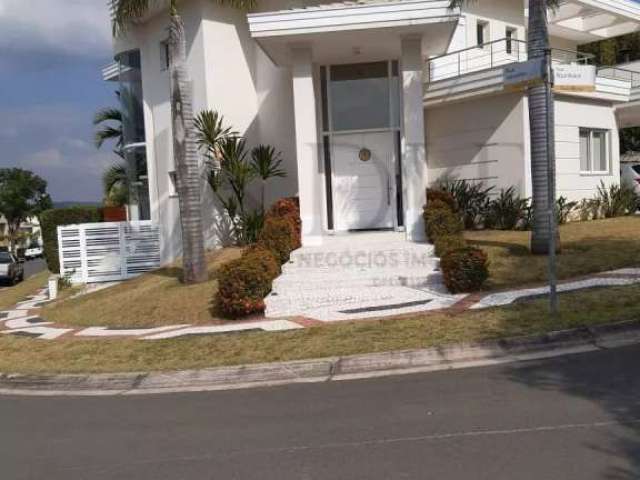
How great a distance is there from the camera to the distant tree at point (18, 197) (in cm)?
7412

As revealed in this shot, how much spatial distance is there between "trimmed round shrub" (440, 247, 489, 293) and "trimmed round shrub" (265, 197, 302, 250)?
4.09m

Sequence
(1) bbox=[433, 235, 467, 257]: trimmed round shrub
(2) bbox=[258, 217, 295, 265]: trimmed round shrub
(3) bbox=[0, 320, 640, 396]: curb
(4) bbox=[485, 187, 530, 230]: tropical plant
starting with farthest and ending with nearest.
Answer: (4) bbox=[485, 187, 530, 230]: tropical plant → (2) bbox=[258, 217, 295, 265]: trimmed round shrub → (1) bbox=[433, 235, 467, 257]: trimmed round shrub → (3) bbox=[0, 320, 640, 396]: curb

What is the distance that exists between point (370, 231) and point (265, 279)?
5.08m

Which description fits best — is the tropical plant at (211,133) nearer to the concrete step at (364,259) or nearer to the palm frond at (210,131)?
the palm frond at (210,131)

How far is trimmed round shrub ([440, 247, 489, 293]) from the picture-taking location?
1041cm

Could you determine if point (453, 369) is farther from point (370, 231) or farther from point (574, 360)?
point (370, 231)

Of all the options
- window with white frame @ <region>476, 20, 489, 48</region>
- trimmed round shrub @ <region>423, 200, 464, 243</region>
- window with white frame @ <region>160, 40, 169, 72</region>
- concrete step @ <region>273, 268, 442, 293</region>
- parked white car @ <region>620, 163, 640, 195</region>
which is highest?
window with white frame @ <region>476, 20, 489, 48</region>

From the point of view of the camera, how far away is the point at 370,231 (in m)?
15.4

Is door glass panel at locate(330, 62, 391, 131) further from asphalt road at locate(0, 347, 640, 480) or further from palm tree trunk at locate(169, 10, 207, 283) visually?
asphalt road at locate(0, 347, 640, 480)

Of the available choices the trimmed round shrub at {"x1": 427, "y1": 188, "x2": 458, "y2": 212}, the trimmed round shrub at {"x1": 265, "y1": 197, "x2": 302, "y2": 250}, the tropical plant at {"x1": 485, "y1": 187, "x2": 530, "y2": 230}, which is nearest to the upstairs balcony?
the tropical plant at {"x1": 485, "y1": 187, "x2": 530, "y2": 230}

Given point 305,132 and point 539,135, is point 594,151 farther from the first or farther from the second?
point 305,132

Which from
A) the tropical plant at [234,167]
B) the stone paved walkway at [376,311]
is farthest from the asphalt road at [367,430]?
the tropical plant at [234,167]

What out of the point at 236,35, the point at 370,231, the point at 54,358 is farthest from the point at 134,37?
the point at 54,358

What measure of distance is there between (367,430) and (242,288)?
551 cm
